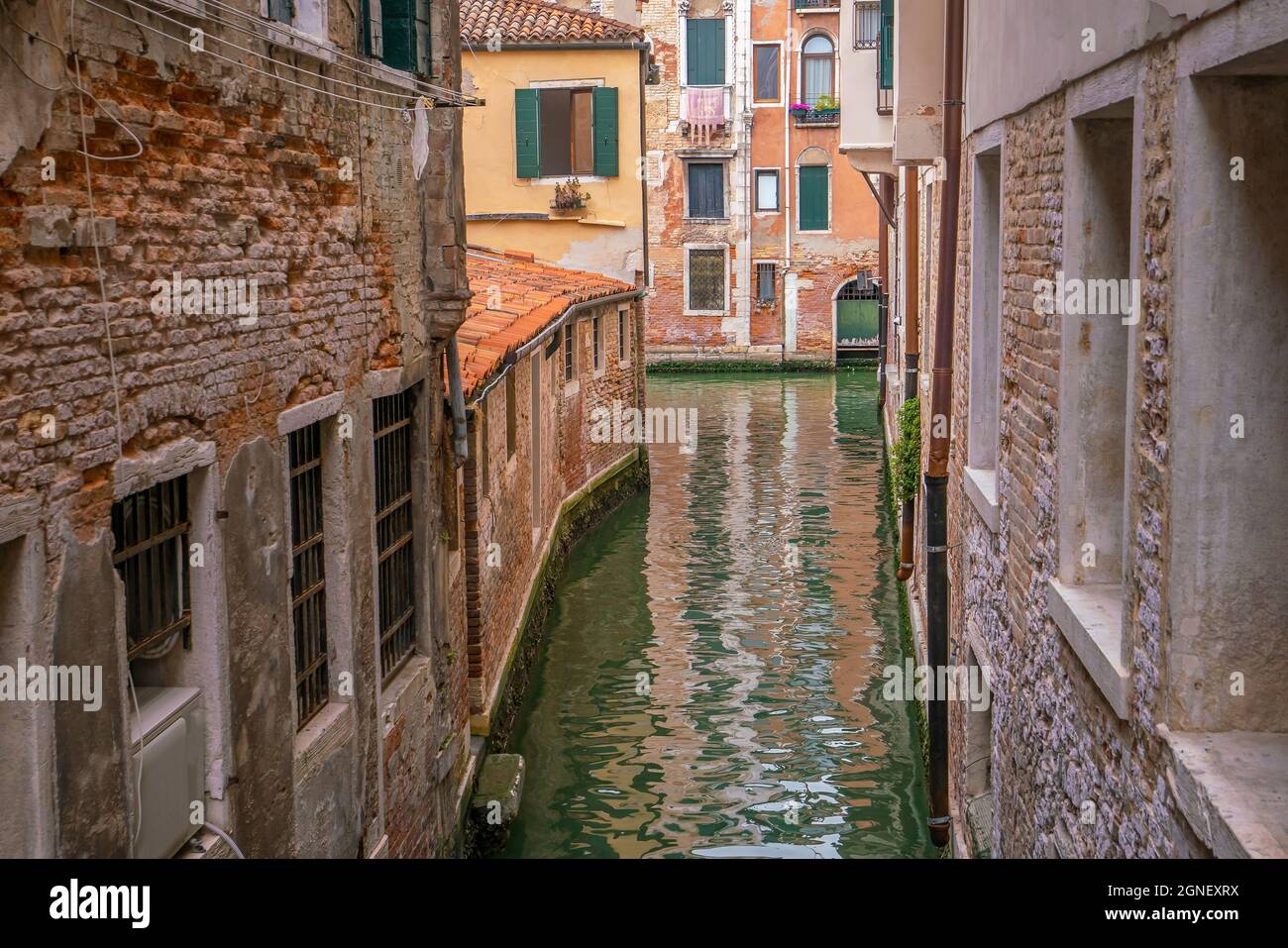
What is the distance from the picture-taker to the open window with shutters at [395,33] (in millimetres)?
6996

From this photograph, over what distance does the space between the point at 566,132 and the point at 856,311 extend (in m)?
15.6

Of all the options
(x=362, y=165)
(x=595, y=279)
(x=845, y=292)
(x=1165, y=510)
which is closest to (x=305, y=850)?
(x=362, y=165)

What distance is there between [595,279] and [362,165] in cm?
1326

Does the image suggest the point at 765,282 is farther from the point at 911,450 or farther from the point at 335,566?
the point at 335,566

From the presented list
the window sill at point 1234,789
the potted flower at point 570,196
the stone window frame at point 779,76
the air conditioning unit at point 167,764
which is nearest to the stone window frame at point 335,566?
the air conditioning unit at point 167,764

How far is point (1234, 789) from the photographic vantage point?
10.7 feet

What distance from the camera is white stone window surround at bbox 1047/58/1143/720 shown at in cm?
413

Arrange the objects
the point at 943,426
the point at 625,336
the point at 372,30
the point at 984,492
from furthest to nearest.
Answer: the point at 625,336, the point at 943,426, the point at 984,492, the point at 372,30

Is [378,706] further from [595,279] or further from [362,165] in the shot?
[595,279]

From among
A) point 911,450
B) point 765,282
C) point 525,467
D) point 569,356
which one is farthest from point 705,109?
point 911,450

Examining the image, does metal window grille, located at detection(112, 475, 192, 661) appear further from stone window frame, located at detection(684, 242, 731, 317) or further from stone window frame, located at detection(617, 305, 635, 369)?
stone window frame, located at detection(684, 242, 731, 317)

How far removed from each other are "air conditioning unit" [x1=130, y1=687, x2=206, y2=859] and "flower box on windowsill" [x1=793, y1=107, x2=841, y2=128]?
1244 inches

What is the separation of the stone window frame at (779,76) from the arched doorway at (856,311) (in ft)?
14.1

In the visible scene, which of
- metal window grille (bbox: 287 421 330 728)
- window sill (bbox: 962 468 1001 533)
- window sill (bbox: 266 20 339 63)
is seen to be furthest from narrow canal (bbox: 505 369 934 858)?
window sill (bbox: 266 20 339 63)
